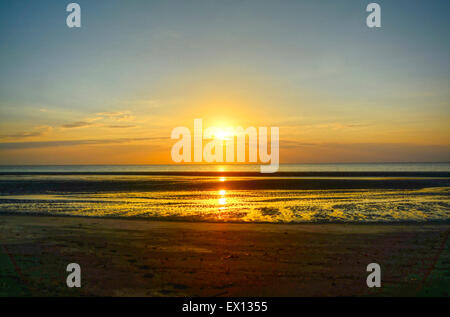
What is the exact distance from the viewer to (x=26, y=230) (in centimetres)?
1527

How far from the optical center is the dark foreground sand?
8.17 meters

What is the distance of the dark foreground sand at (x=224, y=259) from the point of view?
8.17 m

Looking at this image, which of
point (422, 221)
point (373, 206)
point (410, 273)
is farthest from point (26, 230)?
point (373, 206)

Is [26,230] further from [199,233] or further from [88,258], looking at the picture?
[199,233]

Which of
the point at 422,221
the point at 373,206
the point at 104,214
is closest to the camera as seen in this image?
the point at 422,221

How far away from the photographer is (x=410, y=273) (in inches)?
360

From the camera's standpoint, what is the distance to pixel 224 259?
1053cm

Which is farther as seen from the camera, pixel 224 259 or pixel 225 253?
pixel 225 253

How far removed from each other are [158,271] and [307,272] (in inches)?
167

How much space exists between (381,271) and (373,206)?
1596 cm
